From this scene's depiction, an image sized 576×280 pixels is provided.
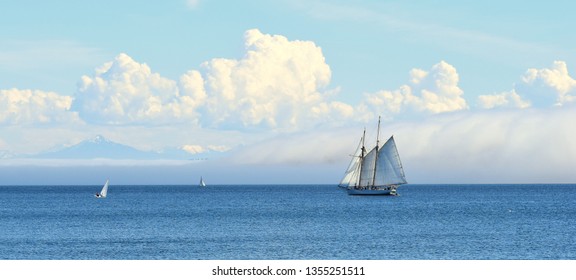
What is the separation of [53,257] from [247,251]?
18093mm

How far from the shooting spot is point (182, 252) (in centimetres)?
8644

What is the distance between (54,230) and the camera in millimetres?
119125

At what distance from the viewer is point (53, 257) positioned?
84000 millimetres

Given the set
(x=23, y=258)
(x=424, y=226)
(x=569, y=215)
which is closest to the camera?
(x=23, y=258)

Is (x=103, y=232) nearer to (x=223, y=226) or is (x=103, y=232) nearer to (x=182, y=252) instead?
(x=223, y=226)

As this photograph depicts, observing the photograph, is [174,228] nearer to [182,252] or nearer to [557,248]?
[182,252]

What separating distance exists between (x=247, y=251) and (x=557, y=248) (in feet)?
101

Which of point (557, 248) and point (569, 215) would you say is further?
point (569, 215)

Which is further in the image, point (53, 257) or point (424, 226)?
point (424, 226)
